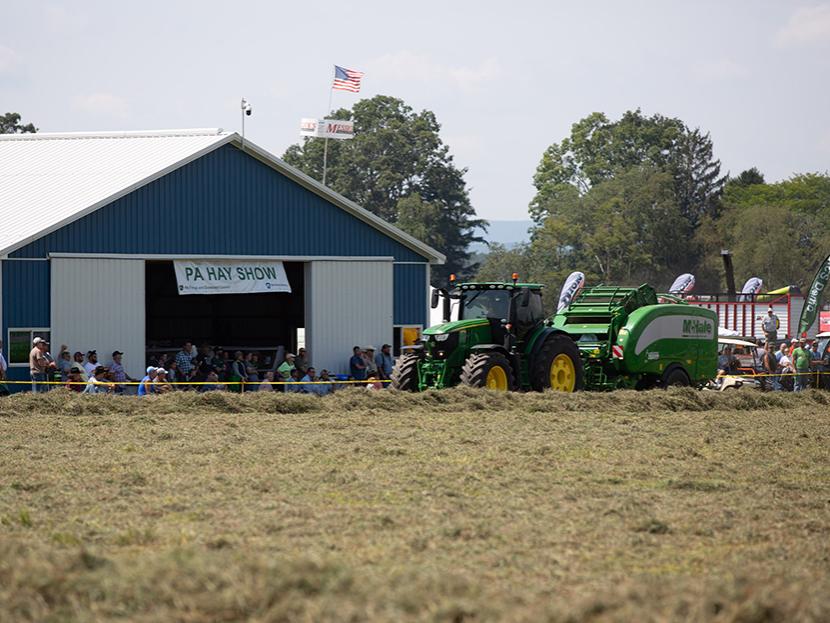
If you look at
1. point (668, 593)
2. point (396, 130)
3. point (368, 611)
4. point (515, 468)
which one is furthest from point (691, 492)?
point (396, 130)

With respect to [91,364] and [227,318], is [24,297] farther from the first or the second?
[227,318]

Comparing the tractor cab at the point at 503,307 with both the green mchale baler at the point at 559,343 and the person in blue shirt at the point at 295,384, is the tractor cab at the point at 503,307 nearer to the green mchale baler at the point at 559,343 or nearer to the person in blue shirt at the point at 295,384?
the green mchale baler at the point at 559,343

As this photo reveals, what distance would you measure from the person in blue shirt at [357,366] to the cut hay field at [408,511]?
7.93 m

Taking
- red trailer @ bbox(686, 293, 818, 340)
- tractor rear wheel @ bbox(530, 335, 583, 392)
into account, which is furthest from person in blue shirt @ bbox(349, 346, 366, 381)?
red trailer @ bbox(686, 293, 818, 340)

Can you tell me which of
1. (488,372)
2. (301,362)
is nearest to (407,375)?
(488,372)

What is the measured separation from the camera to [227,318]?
113 feet

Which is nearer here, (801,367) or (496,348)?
(496,348)

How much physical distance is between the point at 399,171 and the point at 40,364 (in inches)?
2589

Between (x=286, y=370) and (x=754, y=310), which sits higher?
(x=754, y=310)

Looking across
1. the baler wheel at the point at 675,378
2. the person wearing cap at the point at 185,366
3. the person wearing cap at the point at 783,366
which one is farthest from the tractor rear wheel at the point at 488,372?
the person wearing cap at the point at 783,366

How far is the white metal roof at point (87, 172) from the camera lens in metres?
26.4

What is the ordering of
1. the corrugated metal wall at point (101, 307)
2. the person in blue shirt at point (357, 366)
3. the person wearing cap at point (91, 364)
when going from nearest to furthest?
the person wearing cap at point (91, 364)
the corrugated metal wall at point (101, 307)
the person in blue shirt at point (357, 366)

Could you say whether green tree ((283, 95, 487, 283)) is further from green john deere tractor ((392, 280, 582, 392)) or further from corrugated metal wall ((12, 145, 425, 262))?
green john deere tractor ((392, 280, 582, 392))

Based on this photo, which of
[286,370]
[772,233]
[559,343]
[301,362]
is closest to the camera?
[559,343]
